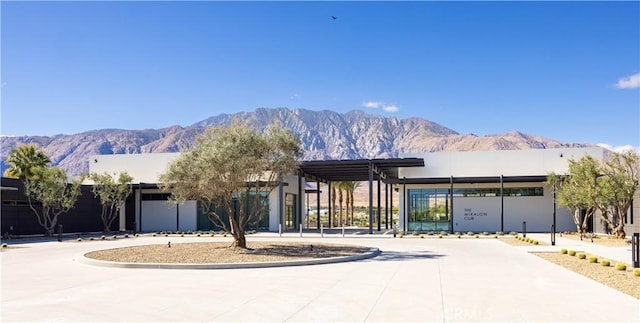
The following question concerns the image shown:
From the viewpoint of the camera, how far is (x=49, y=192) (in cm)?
3738

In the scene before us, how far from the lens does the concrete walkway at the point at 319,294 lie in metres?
10.1

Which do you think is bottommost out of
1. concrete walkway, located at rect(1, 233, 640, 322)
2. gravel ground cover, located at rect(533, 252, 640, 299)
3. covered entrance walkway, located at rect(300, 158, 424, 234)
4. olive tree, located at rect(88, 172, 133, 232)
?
gravel ground cover, located at rect(533, 252, 640, 299)

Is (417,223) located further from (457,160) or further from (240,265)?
(240,265)

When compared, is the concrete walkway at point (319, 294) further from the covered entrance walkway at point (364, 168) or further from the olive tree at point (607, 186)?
the covered entrance walkway at point (364, 168)

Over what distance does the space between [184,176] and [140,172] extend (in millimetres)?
28741

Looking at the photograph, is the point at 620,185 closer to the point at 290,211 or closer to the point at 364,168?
the point at 364,168

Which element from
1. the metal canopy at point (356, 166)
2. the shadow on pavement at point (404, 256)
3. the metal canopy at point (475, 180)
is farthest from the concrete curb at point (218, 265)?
the metal canopy at point (475, 180)

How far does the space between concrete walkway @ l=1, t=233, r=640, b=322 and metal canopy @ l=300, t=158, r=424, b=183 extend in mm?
21802

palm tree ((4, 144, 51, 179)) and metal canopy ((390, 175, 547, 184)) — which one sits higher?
palm tree ((4, 144, 51, 179))

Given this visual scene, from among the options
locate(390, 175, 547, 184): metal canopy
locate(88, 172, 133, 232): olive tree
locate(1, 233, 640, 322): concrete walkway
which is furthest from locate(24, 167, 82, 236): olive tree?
locate(390, 175, 547, 184): metal canopy

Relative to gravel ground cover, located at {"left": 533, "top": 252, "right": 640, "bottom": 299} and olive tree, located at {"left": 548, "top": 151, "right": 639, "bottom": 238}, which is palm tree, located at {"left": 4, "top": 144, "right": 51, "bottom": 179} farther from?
gravel ground cover, located at {"left": 533, "top": 252, "right": 640, "bottom": 299}

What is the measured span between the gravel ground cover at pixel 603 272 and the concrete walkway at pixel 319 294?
46 cm

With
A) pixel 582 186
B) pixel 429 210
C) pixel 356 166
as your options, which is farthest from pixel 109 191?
pixel 582 186

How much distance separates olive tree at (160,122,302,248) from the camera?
72.1 ft
